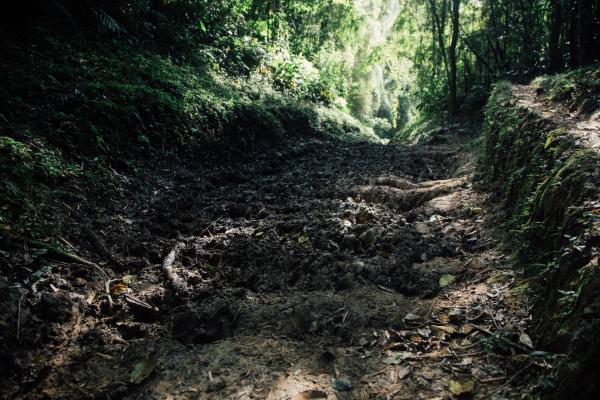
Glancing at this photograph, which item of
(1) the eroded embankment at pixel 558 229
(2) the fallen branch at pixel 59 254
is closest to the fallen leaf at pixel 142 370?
(2) the fallen branch at pixel 59 254

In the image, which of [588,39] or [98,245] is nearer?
[98,245]

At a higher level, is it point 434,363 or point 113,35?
point 113,35

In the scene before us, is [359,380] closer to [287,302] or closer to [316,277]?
[287,302]

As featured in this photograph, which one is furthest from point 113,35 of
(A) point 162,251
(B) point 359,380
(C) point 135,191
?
(B) point 359,380

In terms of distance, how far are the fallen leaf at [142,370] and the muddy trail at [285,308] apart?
10mm

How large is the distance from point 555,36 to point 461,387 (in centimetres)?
1105

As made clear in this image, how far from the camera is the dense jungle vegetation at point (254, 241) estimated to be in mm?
2301

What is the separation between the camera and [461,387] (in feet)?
6.83

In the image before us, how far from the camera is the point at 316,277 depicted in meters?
3.59

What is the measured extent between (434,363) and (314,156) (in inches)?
297

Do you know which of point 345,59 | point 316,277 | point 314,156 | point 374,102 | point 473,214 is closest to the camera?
point 316,277

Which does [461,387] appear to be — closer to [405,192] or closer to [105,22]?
[405,192]

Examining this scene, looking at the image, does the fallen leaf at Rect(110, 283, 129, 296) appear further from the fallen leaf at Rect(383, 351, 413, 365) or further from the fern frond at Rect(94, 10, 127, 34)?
the fern frond at Rect(94, 10, 127, 34)

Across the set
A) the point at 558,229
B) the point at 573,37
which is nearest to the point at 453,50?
the point at 573,37
